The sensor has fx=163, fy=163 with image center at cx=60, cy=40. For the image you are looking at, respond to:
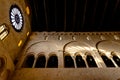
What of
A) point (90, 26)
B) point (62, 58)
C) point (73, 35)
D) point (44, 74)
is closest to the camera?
point (44, 74)

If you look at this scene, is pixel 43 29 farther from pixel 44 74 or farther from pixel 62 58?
pixel 44 74

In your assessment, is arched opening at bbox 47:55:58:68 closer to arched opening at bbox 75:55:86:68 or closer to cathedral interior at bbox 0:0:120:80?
cathedral interior at bbox 0:0:120:80

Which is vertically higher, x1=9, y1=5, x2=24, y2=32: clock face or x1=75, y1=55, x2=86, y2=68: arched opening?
x1=9, y1=5, x2=24, y2=32: clock face

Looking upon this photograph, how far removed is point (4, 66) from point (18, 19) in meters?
5.26

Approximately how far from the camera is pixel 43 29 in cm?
1845

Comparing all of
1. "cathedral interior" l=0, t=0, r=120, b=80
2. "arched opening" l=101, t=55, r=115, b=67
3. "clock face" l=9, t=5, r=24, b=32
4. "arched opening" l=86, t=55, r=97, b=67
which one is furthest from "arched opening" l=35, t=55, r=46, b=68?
"arched opening" l=101, t=55, r=115, b=67

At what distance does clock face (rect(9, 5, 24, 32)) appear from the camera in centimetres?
1304

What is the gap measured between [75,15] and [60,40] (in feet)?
11.0

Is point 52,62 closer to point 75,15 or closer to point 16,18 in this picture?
point 16,18

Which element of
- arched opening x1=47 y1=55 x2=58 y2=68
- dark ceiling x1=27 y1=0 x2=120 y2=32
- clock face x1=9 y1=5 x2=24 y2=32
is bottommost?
arched opening x1=47 y1=55 x2=58 y2=68

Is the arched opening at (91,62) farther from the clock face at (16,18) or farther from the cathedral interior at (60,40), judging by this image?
the clock face at (16,18)

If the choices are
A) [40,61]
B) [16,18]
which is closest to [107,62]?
[40,61]

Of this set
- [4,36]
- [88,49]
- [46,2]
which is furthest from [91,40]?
[4,36]

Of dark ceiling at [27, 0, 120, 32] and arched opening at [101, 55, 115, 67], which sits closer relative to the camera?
arched opening at [101, 55, 115, 67]
